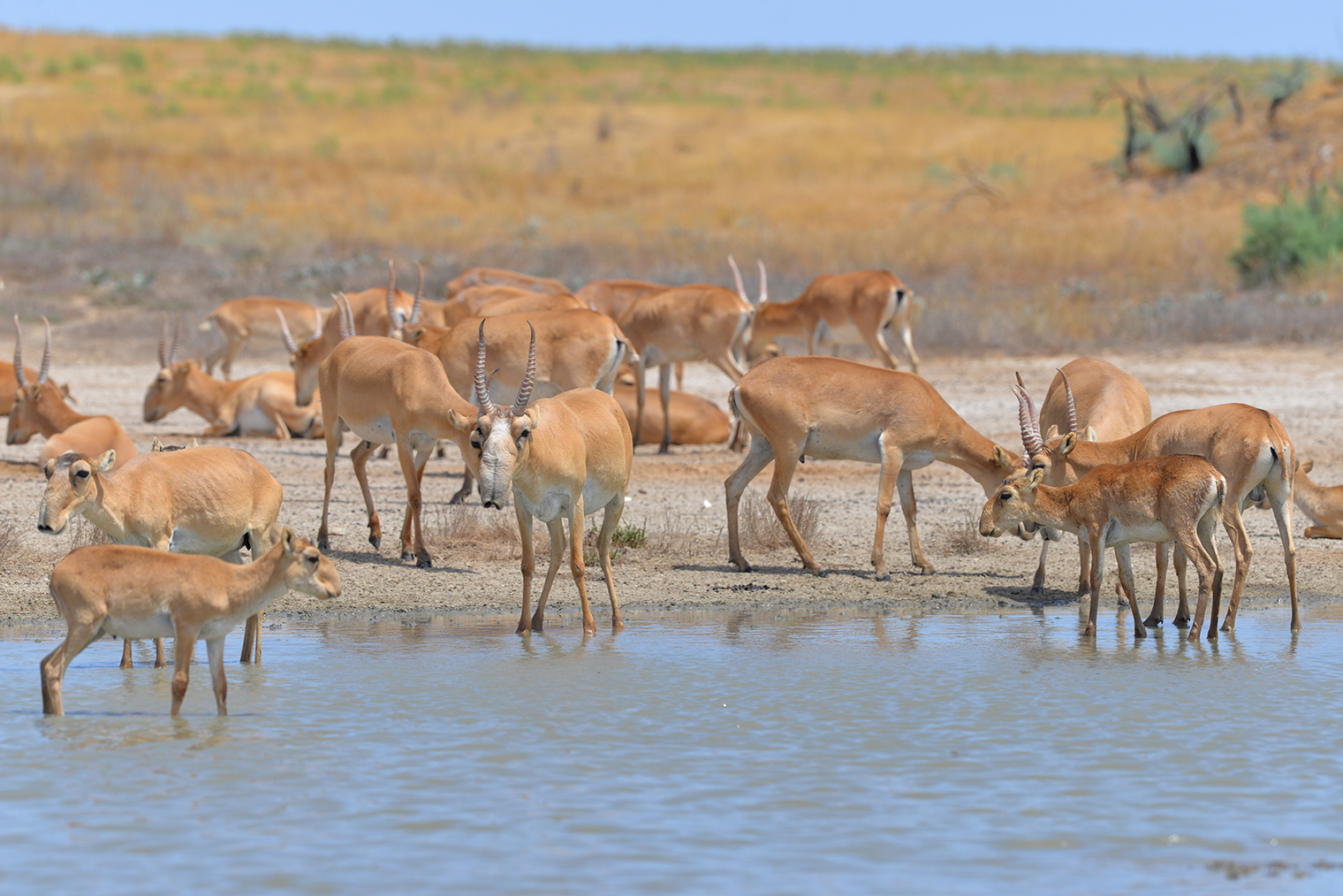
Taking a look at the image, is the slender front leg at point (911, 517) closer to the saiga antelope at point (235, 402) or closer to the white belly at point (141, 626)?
the white belly at point (141, 626)

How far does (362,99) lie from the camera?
7406cm

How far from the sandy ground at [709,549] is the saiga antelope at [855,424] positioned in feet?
1.96

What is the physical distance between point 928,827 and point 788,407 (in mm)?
6116

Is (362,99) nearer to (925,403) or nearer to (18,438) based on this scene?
(18,438)

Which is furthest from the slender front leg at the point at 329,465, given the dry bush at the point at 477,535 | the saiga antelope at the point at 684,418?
the saiga antelope at the point at 684,418

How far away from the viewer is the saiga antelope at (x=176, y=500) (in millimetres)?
8203

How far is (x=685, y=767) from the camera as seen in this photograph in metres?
6.90

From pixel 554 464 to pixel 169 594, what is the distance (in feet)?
8.94

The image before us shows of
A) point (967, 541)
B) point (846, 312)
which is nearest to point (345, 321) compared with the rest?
point (967, 541)

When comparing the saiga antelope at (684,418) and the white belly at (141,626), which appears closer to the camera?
the white belly at (141,626)

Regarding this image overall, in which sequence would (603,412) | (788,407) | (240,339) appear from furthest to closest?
(240,339), (788,407), (603,412)

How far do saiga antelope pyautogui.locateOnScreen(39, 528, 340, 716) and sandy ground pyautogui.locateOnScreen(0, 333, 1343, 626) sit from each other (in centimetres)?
309

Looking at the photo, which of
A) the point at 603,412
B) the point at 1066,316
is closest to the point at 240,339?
the point at 1066,316

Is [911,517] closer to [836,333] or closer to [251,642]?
[251,642]
